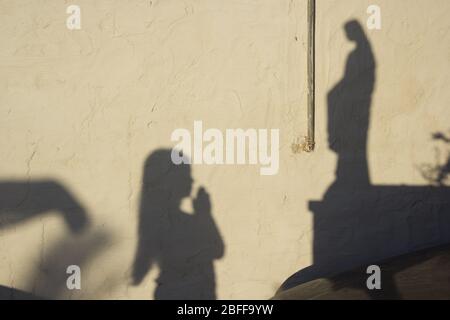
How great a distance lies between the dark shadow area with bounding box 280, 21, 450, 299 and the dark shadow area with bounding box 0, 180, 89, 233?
70.3 inches

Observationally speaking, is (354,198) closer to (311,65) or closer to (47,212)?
(311,65)

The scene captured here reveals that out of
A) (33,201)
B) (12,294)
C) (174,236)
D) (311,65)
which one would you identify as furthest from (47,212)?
(311,65)

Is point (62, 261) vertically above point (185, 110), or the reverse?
point (185, 110)

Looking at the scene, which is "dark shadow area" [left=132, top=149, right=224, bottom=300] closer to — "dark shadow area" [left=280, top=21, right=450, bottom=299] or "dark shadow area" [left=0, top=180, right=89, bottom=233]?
"dark shadow area" [left=0, top=180, right=89, bottom=233]

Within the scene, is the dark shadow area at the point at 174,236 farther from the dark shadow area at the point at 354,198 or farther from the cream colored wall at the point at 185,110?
the dark shadow area at the point at 354,198

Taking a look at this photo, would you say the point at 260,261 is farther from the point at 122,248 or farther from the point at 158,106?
the point at 158,106

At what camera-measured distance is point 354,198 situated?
10.8ft

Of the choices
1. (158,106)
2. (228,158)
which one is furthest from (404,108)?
(158,106)

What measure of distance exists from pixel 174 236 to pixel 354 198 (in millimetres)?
1444

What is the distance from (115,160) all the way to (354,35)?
2.10 meters

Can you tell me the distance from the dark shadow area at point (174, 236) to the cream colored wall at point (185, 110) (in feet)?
0.25

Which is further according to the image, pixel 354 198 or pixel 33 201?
pixel 354 198

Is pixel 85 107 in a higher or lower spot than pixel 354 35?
lower

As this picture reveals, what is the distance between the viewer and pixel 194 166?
10.5 feet
